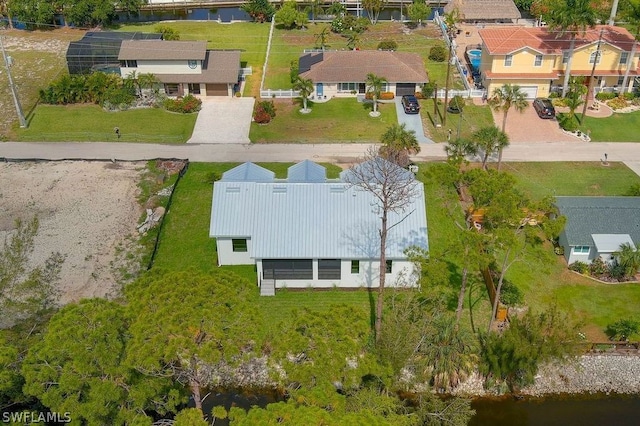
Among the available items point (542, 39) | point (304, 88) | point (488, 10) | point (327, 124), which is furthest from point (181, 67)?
point (488, 10)

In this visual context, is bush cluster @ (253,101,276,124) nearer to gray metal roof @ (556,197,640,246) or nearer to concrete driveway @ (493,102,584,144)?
concrete driveway @ (493,102,584,144)

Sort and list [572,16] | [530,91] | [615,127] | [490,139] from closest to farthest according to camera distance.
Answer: [490,139]
[572,16]
[615,127]
[530,91]

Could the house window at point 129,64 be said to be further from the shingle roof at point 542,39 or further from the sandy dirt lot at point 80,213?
the shingle roof at point 542,39

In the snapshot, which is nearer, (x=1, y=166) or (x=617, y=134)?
(x=1, y=166)

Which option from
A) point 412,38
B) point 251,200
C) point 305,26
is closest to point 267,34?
point 305,26

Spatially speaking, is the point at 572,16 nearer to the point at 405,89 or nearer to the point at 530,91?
the point at 530,91

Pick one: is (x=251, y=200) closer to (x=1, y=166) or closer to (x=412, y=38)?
(x=1, y=166)
